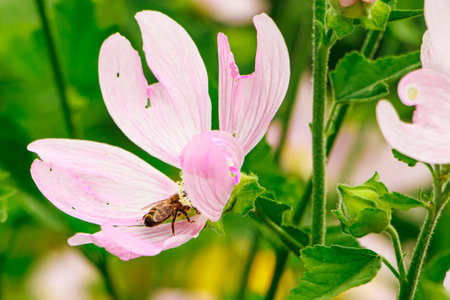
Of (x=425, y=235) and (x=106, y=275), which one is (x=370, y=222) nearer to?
(x=425, y=235)

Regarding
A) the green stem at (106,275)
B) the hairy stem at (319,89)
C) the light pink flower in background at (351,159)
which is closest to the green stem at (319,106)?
the hairy stem at (319,89)

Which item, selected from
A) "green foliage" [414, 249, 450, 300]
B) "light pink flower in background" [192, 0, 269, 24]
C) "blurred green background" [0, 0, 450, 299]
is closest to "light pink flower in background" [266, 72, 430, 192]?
"blurred green background" [0, 0, 450, 299]

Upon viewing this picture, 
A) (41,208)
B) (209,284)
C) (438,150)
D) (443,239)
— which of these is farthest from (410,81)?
(209,284)

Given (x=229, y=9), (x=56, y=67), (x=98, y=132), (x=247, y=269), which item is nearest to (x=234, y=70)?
(x=56, y=67)

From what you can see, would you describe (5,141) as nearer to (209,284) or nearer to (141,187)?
(141,187)

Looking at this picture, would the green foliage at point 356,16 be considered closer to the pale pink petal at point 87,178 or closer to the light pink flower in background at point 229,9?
the pale pink petal at point 87,178

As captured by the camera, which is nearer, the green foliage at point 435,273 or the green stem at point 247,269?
the green foliage at point 435,273
